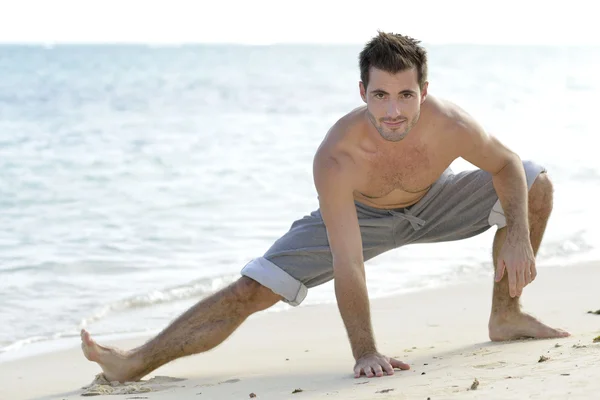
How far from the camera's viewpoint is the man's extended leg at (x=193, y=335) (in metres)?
4.16

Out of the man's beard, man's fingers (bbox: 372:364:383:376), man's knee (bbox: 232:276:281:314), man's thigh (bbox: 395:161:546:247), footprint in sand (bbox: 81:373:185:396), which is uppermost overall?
the man's beard

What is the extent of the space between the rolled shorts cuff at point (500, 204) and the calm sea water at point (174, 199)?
6.43 ft

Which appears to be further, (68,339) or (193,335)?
(68,339)

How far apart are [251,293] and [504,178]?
1.19 meters

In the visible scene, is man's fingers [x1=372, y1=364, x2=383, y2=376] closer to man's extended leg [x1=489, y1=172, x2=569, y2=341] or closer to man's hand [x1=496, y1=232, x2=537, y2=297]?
man's hand [x1=496, y1=232, x2=537, y2=297]

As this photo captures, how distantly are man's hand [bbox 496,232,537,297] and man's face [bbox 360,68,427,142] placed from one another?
630mm

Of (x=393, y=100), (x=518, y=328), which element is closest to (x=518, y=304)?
(x=518, y=328)

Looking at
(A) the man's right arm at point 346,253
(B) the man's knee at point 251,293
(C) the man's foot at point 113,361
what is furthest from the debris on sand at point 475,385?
(C) the man's foot at point 113,361

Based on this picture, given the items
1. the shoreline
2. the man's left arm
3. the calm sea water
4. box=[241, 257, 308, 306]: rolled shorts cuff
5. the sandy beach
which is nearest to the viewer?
the sandy beach

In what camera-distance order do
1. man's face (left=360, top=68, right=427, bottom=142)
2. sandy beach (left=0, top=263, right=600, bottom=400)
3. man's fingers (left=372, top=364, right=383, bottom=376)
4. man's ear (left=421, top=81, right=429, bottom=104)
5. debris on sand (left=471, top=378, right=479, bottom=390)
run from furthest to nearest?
man's ear (left=421, top=81, right=429, bottom=104) < man's face (left=360, top=68, right=427, bottom=142) < man's fingers (left=372, top=364, right=383, bottom=376) < sandy beach (left=0, top=263, right=600, bottom=400) < debris on sand (left=471, top=378, right=479, bottom=390)

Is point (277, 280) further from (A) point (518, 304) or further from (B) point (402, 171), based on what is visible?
(A) point (518, 304)

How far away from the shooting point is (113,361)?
4.17m

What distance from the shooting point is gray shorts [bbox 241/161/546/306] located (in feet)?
13.7

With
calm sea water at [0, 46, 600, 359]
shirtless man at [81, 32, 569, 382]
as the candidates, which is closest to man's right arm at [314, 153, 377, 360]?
shirtless man at [81, 32, 569, 382]
